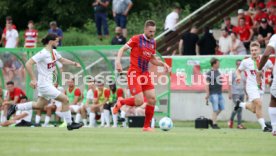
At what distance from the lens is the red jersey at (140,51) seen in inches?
829

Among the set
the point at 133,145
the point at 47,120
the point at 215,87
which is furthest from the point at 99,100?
the point at 133,145

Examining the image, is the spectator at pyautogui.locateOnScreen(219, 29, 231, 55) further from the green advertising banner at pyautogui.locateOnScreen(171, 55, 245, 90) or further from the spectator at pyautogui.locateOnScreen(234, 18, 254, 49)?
the green advertising banner at pyautogui.locateOnScreen(171, 55, 245, 90)

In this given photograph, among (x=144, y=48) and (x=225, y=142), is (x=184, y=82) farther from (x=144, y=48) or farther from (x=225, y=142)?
(x=225, y=142)

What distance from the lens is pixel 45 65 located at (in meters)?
21.3

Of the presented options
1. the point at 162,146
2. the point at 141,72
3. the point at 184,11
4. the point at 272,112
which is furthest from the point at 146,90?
the point at 184,11

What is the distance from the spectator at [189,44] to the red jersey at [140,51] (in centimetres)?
1154

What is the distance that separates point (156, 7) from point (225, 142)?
97.4ft

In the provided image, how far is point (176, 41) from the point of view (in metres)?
35.3

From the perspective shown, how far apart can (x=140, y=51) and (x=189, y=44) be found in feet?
38.3

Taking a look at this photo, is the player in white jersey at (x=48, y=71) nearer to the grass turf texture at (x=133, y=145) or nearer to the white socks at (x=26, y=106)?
the white socks at (x=26, y=106)

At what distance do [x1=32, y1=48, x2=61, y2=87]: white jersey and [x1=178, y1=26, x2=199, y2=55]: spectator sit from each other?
1181 cm

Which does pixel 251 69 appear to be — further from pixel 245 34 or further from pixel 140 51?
pixel 245 34

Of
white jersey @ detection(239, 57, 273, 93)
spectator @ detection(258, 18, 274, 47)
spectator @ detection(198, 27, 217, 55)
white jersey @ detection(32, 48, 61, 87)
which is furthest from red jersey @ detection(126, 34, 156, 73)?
spectator @ detection(198, 27, 217, 55)

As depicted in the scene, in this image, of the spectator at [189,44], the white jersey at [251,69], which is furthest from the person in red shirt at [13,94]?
the white jersey at [251,69]
